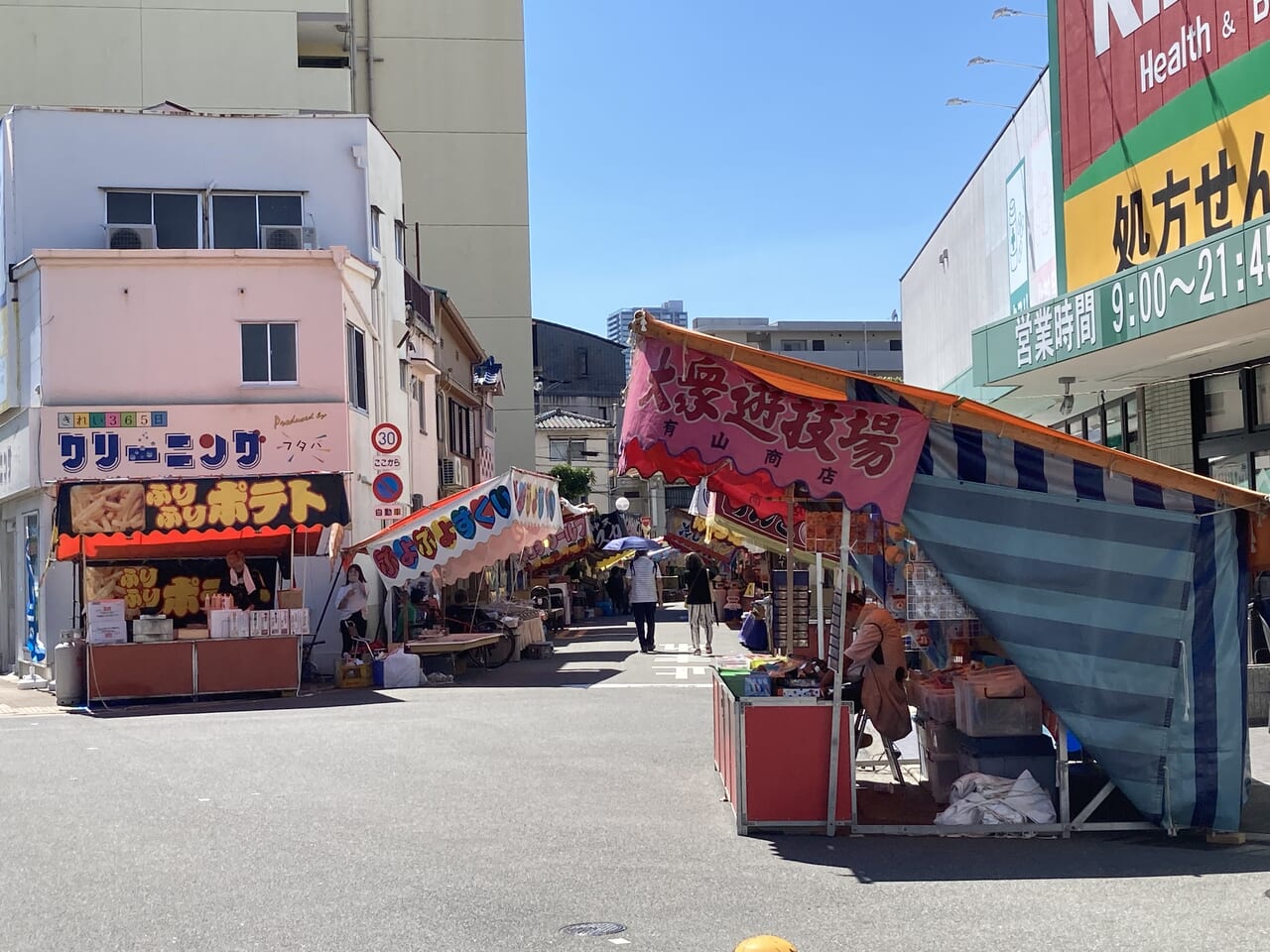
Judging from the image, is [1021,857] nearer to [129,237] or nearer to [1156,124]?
[1156,124]

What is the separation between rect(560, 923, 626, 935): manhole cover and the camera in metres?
6.85

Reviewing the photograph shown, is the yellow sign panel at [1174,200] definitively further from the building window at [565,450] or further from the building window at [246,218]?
the building window at [565,450]

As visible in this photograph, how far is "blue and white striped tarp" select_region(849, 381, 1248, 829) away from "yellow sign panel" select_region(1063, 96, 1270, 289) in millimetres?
5720

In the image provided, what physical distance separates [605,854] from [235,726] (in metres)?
8.40

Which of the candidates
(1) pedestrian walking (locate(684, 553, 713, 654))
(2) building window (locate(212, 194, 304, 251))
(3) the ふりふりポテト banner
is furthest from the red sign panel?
(2) building window (locate(212, 194, 304, 251))

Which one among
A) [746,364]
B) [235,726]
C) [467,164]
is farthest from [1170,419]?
[467,164]

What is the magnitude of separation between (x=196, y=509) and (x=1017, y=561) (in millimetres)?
13396

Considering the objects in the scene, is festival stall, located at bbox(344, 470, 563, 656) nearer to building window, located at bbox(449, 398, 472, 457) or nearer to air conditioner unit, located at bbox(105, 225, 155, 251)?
air conditioner unit, located at bbox(105, 225, 155, 251)

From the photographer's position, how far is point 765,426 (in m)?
9.17

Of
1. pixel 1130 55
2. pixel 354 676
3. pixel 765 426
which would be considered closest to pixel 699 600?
pixel 354 676

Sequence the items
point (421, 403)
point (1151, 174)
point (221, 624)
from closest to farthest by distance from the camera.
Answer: point (1151, 174) < point (221, 624) < point (421, 403)

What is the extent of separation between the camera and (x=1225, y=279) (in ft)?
40.6

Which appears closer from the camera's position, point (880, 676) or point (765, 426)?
point (765, 426)

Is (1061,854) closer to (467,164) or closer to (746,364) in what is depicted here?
(746,364)
